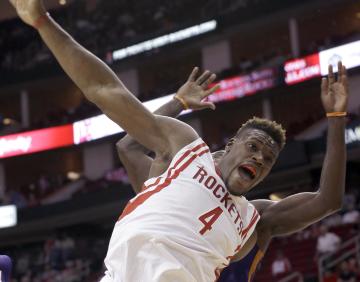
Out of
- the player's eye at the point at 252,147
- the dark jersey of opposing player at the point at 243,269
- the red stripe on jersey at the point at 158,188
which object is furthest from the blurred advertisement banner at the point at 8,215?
the red stripe on jersey at the point at 158,188

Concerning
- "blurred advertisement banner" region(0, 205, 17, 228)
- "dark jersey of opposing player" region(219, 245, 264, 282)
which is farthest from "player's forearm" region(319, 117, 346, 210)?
"blurred advertisement banner" region(0, 205, 17, 228)

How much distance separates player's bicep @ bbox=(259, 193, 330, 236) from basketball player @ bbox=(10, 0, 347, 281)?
9 centimetres

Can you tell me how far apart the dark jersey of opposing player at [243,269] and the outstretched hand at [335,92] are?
852 mm

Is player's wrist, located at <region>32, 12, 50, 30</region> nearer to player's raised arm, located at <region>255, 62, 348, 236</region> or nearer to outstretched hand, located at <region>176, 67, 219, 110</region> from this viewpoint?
outstretched hand, located at <region>176, 67, 219, 110</region>

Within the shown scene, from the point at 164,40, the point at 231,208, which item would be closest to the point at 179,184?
the point at 231,208

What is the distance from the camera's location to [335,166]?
12.7 ft

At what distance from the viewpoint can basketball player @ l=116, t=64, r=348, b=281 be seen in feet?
13.1

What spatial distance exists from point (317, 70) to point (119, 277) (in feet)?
62.3

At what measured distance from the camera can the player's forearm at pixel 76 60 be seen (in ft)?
10.7

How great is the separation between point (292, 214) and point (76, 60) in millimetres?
1532

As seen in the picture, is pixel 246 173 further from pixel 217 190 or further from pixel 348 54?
pixel 348 54

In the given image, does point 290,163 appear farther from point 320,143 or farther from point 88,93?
point 88,93

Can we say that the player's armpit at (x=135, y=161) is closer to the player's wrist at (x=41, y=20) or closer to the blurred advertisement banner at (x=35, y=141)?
the player's wrist at (x=41, y=20)

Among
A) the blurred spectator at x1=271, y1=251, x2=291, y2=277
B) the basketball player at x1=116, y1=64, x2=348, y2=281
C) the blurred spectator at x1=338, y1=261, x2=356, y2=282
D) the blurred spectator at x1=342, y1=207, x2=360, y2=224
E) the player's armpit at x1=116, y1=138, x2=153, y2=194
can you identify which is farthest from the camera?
the blurred spectator at x1=342, y1=207, x2=360, y2=224
